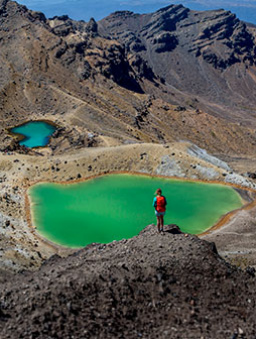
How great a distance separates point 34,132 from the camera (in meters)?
79.1

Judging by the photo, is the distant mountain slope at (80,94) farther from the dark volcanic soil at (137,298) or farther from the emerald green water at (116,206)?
the dark volcanic soil at (137,298)

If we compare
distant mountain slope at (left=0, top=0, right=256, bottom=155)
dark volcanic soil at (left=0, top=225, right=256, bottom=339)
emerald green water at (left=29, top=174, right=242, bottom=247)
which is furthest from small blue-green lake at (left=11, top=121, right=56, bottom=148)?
dark volcanic soil at (left=0, top=225, right=256, bottom=339)

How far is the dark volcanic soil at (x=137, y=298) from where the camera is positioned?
602 inches

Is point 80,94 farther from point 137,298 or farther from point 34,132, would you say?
point 137,298

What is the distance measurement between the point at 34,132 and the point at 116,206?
150 ft

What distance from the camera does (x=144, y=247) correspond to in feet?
67.7

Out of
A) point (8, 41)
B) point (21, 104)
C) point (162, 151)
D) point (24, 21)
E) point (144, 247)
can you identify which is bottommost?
point (144, 247)

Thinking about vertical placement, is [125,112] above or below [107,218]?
above

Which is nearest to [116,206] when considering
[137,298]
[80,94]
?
[137,298]

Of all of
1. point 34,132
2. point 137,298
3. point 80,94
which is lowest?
point 137,298

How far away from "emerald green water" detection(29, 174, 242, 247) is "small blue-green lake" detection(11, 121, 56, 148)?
3027 centimetres

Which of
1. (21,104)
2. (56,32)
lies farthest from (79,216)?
(56,32)

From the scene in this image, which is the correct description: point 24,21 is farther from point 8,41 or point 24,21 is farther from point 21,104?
point 21,104

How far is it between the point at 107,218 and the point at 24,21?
93397mm
